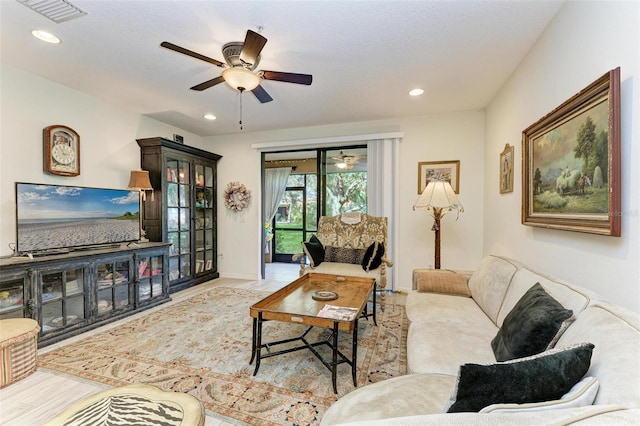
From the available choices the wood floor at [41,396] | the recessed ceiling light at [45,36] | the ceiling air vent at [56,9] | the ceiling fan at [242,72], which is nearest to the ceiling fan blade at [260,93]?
the ceiling fan at [242,72]

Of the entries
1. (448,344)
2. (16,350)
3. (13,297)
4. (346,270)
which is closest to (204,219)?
(13,297)

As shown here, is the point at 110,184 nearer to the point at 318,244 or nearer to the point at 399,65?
the point at 318,244

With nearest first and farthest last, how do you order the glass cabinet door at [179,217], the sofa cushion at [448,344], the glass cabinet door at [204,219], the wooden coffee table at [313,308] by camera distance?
the sofa cushion at [448,344] → the wooden coffee table at [313,308] → the glass cabinet door at [179,217] → the glass cabinet door at [204,219]

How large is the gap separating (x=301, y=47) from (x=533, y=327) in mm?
2479

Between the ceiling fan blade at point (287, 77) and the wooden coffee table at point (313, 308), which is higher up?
the ceiling fan blade at point (287, 77)

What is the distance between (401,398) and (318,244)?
264 centimetres

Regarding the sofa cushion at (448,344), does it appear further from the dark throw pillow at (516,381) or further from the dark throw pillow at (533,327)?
the dark throw pillow at (516,381)

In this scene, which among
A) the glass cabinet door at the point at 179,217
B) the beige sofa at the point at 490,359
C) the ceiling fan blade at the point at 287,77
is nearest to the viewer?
the beige sofa at the point at 490,359

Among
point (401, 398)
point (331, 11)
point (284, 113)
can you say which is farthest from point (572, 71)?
point (284, 113)

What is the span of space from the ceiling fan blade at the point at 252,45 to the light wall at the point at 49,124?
8.18ft

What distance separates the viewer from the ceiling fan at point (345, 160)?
4.50 meters

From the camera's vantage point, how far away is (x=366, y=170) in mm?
4363

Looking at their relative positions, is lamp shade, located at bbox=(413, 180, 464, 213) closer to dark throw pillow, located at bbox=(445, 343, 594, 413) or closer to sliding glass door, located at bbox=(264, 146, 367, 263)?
sliding glass door, located at bbox=(264, 146, 367, 263)

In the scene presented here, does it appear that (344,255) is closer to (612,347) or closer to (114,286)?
(114,286)
